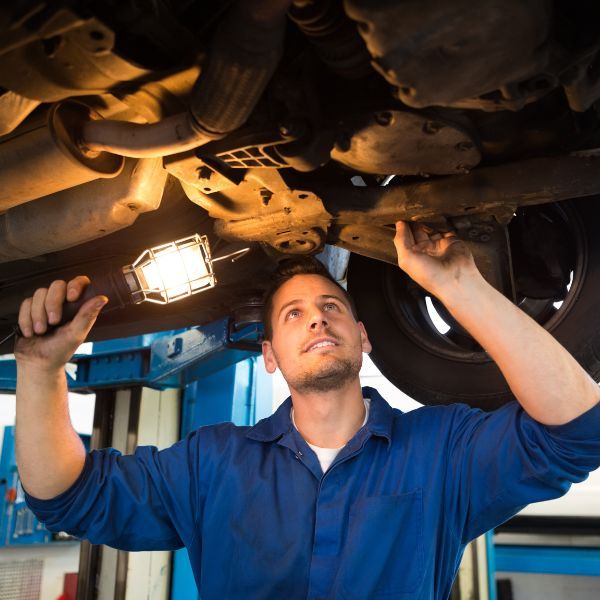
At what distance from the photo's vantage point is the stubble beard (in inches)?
53.7

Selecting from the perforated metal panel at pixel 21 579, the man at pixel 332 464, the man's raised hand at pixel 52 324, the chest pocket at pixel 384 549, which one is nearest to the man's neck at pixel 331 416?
the man at pixel 332 464

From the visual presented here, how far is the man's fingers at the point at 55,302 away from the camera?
4.06 feet

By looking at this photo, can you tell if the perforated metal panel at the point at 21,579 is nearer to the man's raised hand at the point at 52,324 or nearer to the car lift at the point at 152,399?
the car lift at the point at 152,399

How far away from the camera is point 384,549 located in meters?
1.18

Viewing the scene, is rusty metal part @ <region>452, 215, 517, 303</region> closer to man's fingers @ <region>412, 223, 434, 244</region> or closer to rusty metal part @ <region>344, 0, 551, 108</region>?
man's fingers @ <region>412, 223, 434, 244</region>

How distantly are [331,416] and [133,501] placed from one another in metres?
0.49

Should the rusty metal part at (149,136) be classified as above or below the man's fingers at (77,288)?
above

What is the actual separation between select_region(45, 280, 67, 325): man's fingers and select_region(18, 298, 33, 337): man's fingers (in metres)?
0.06

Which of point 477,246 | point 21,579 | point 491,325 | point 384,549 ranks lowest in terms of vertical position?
point 21,579

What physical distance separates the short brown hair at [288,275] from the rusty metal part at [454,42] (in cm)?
82

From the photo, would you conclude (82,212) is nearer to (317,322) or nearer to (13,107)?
(13,107)

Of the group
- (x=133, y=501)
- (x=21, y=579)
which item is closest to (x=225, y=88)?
(x=133, y=501)

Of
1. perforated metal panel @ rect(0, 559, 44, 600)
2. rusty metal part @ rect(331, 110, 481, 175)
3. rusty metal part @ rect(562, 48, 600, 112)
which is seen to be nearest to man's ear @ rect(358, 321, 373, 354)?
rusty metal part @ rect(331, 110, 481, 175)

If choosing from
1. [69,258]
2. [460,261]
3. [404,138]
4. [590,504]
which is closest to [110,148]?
[404,138]
